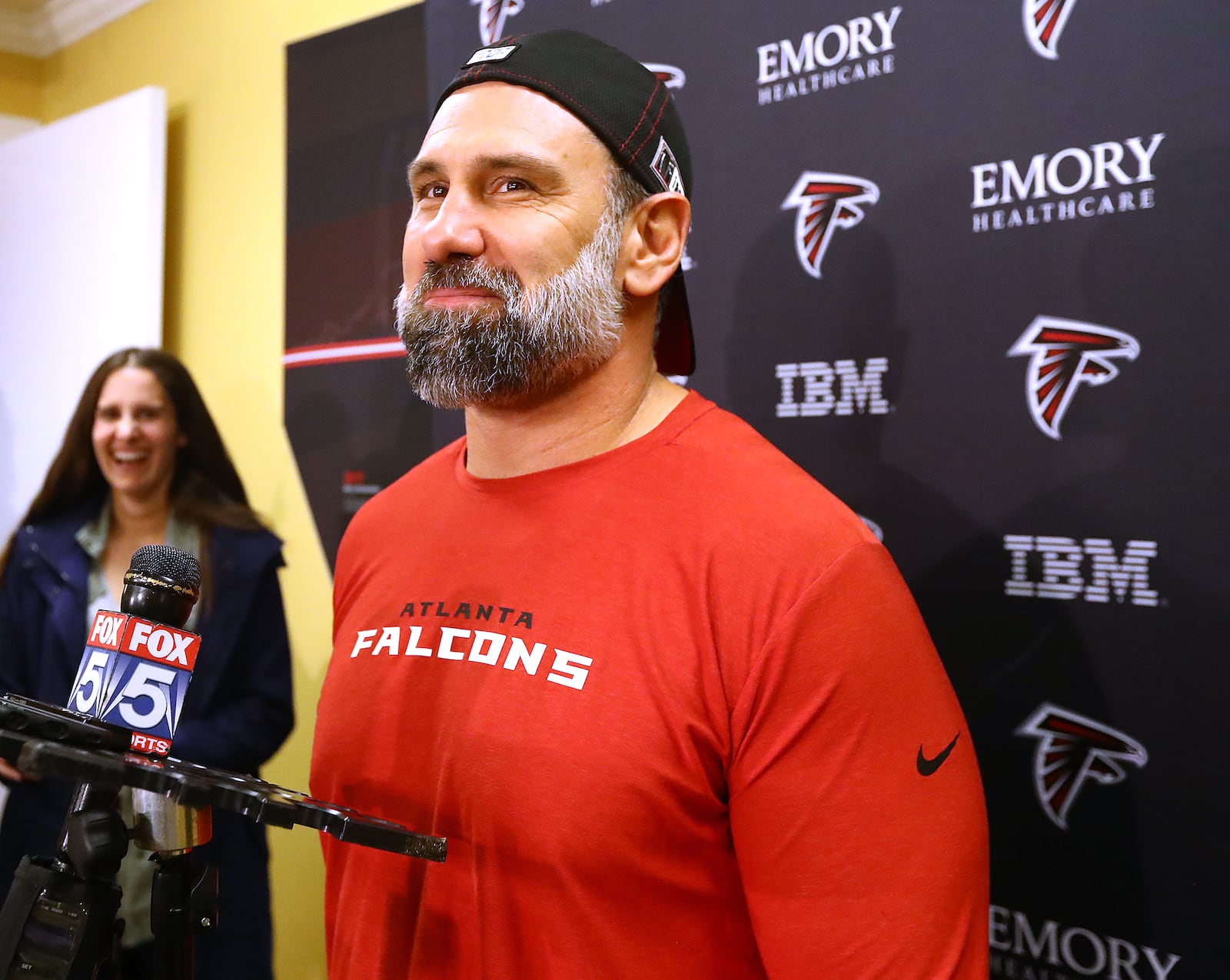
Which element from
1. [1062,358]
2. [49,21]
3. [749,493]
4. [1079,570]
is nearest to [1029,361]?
[1062,358]

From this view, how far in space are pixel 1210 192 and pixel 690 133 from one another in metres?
0.80

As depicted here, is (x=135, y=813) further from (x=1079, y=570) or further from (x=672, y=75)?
(x=672, y=75)

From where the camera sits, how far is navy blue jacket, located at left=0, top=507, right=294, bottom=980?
1.94 m

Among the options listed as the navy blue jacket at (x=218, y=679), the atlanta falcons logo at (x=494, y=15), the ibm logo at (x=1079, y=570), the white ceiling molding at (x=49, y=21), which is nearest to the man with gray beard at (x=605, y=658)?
the ibm logo at (x=1079, y=570)

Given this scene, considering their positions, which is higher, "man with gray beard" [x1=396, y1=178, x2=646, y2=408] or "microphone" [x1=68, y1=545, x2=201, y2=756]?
"man with gray beard" [x1=396, y1=178, x2=646, y2=408]

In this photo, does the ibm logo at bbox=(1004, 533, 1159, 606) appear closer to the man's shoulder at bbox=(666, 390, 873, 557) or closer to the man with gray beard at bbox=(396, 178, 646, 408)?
the man's shoulder at bbox=(666, 390, 873, 557)

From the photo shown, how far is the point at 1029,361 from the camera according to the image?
4.47 ft

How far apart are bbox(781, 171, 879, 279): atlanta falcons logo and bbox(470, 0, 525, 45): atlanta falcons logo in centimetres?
77

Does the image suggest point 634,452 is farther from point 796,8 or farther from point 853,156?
point 796,8

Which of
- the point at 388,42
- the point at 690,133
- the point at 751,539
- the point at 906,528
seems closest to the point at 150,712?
the point at 751,539

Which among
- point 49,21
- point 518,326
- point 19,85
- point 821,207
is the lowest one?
point 518,326

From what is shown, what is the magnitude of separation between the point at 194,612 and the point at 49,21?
2.57 metres

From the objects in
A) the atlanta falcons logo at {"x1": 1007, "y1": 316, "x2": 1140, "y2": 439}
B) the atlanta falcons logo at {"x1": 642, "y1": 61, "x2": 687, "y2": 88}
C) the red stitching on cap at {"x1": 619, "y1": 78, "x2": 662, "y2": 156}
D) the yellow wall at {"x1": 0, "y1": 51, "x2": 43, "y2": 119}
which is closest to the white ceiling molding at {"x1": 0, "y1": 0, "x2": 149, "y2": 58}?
the yellow wall at {"x1": 0, "y1": 51, "x2": 43, "y2": 119}

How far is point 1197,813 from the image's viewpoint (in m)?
1.23
